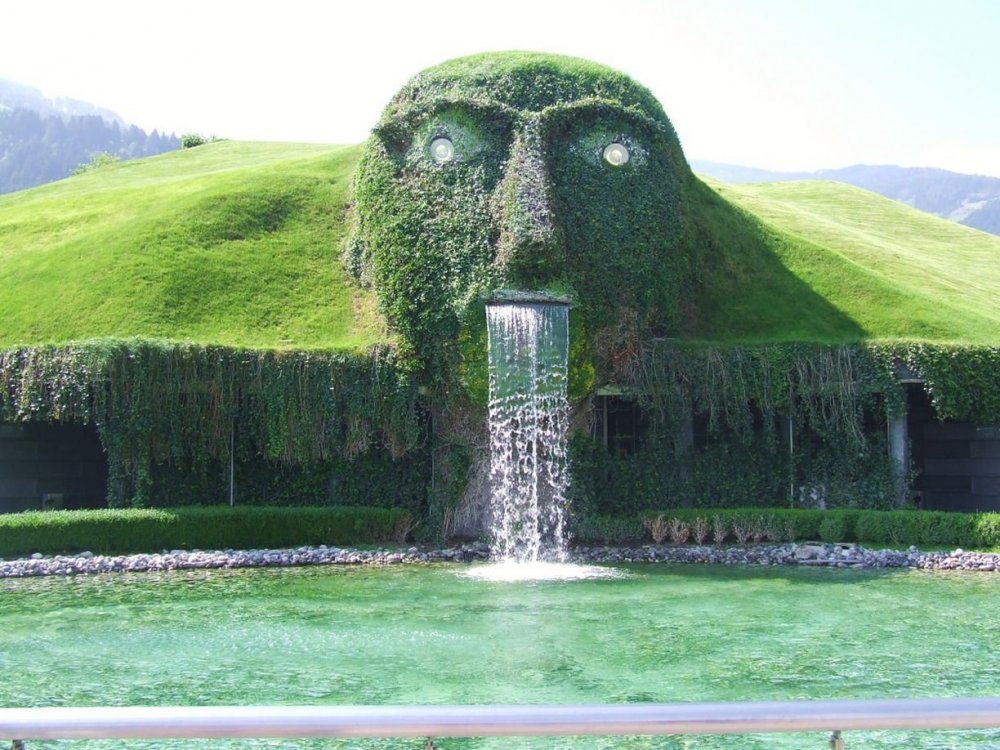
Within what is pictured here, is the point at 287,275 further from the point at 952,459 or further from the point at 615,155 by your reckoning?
the point at 952,459

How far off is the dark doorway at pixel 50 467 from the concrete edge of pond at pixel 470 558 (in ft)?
17.0

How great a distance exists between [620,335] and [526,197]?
11.6 feet

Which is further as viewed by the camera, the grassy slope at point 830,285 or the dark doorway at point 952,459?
the grassy slope at point 830,285

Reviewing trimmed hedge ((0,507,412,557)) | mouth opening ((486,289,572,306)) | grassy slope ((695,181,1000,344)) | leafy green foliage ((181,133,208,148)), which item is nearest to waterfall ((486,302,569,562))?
mouth opening ((486,289,572,306))

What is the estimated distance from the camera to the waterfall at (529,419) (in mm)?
20688

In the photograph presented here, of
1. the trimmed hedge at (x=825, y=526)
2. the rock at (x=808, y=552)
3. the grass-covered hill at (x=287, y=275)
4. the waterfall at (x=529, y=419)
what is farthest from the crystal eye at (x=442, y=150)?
the rock at (x=808, y=552)

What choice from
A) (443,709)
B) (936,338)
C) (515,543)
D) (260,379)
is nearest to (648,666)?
(443,709)

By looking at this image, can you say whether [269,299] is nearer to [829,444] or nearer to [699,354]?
[699,354]

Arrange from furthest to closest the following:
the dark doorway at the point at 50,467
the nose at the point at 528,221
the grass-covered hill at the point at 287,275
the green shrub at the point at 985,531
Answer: the grass-covered hill at the point at 287,275 < the dark doorway at the point at 50,467 < the nose at the point at 528,221 < the green shrub at the point at 985,531

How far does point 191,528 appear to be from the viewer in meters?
19.0

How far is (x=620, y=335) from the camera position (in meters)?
22.6

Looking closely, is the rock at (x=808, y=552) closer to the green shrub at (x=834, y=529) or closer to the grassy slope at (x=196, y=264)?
the green shrub at (x=834, y=529)

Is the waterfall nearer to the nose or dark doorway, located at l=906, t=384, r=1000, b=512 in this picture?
the nose

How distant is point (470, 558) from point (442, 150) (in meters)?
9.05
